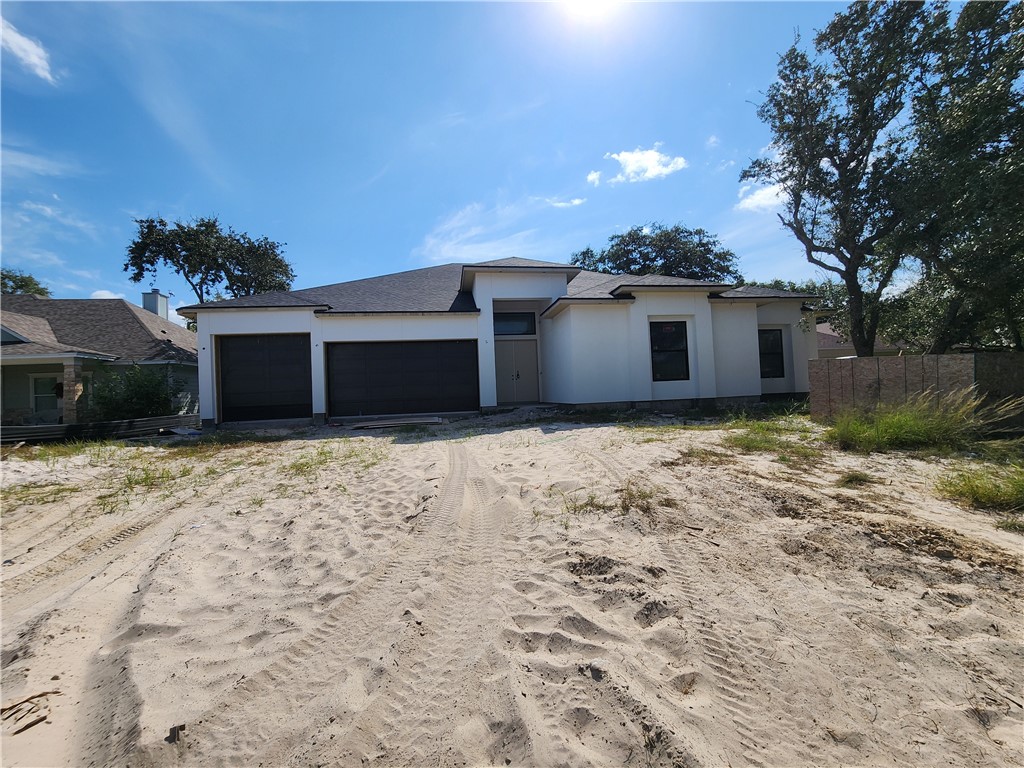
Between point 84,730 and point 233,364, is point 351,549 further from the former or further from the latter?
point 233,364

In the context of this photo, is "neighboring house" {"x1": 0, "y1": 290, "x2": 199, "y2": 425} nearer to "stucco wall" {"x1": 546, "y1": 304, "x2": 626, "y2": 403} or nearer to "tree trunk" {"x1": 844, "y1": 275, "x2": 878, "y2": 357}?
"stucco wall" {"x1": 546, "y1": 304, "x2": 626, "y2": 403}

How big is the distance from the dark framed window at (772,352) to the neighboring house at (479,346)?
0.04m

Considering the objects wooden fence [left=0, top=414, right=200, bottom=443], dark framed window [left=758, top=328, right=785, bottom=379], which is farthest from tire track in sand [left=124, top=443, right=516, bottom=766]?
dark framed window [left=758, top=328, right=785, bottom=379]

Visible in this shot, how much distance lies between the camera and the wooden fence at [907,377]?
6.73 metres

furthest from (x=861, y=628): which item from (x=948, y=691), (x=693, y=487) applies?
(x=693, y=487)

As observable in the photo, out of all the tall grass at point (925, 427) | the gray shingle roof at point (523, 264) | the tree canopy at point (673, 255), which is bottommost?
the tall grass at point (925, 427)

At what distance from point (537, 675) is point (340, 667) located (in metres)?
1.00

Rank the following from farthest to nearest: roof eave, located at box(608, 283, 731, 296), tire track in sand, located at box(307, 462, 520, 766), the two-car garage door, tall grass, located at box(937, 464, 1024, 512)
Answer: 1. the two-car garage door
2. roof eave, located at box(608, 283, 731, 296)
3. tall grass, located at box(937, 464, 1024, 512)
4. tire track in sand, located at box(307, 462, 520, 766)

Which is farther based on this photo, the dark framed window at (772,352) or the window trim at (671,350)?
the dark framed window at (772,352)

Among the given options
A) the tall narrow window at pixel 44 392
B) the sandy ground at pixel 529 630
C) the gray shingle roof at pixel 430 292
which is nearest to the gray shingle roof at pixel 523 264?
the gray shingle roof at pixel 430 292

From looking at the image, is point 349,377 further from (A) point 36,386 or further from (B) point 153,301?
(B) point 153,301

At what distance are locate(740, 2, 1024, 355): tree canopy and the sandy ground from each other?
298 inches

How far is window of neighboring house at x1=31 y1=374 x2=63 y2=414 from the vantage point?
14.4 meters

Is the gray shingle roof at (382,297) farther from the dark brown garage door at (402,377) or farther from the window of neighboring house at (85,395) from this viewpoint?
the window of neighboring house at (85,395)
